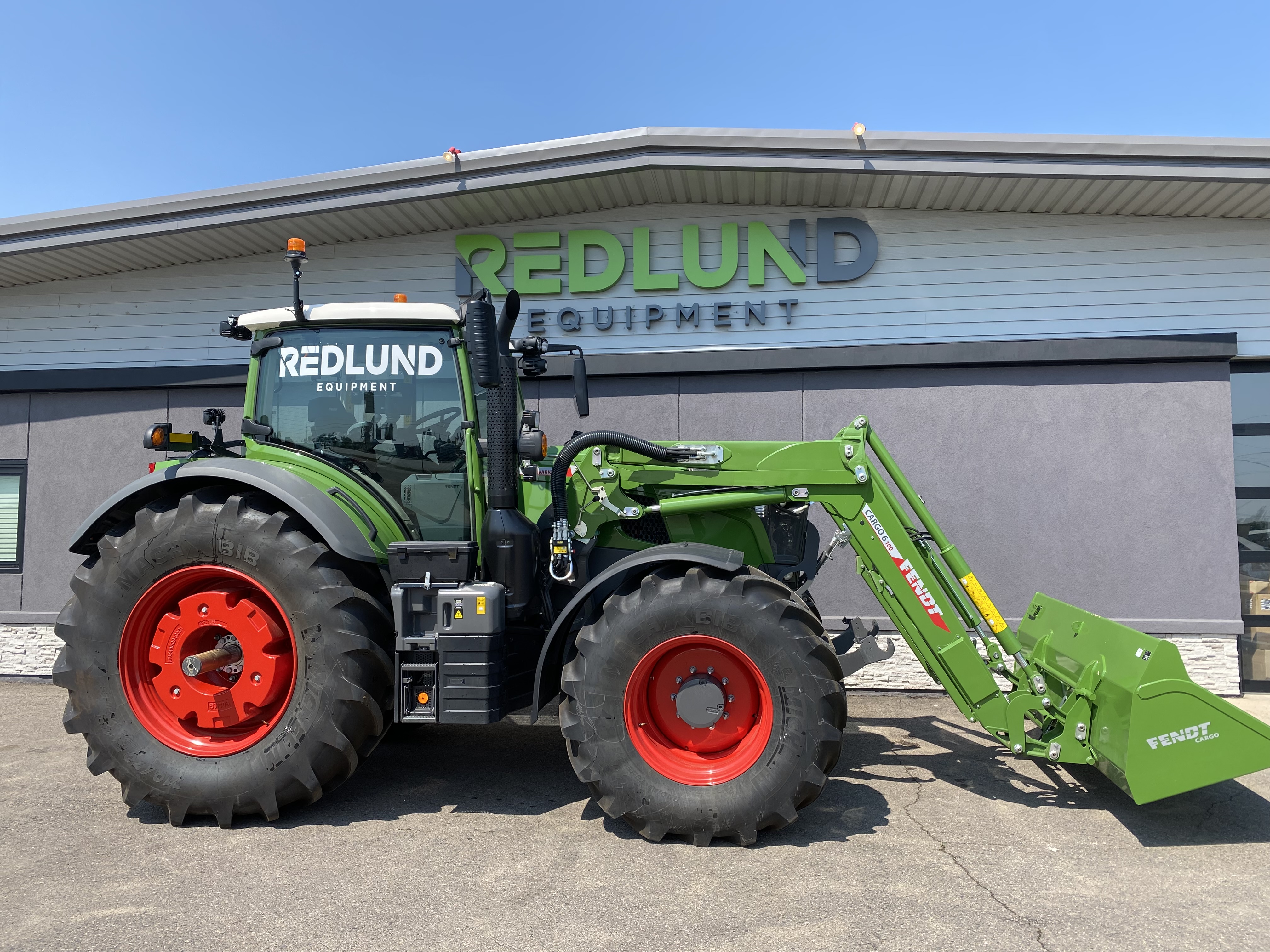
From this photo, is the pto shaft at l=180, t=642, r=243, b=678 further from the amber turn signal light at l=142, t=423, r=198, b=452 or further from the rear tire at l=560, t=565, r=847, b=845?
the rear tire at l=560, t=565, r=847, b=845

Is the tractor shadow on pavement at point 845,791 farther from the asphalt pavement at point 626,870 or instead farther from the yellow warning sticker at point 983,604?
the yellow warning sticker at point 983,604

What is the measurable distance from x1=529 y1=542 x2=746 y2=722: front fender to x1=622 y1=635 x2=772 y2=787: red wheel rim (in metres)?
0.38

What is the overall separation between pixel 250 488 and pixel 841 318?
204 inches

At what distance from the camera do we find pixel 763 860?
3271mm

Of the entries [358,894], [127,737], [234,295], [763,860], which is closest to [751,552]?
[763,860]

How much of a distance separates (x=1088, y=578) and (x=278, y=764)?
20.4 ft

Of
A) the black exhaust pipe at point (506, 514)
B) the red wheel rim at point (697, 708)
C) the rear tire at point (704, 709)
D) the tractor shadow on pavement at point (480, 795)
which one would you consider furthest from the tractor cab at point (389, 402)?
the tractor shadow on pavement at point (480, 795)

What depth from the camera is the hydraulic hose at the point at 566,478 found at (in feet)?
13.3

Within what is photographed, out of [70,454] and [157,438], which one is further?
[70,454]

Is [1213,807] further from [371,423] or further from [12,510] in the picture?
[12,510]

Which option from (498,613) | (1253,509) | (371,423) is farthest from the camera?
(1253,509)

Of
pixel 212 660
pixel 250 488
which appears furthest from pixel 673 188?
pixel 212 660

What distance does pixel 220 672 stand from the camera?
3900mm

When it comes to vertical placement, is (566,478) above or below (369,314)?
below
